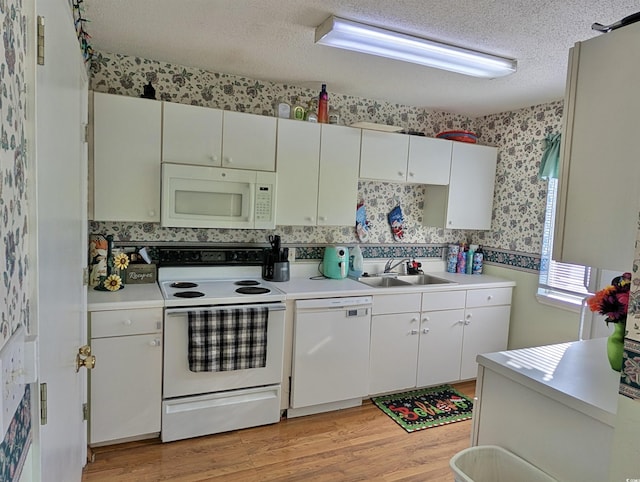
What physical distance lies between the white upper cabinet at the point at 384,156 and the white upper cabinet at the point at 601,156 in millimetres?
1943

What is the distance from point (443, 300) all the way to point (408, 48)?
1.93 meters

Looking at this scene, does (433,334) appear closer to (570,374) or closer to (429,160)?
(429,160)

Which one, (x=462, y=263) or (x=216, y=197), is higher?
(x=216, y=197)

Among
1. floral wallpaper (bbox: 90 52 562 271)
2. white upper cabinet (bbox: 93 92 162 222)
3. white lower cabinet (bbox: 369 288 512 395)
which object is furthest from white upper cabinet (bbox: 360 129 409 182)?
white upper cabinet (bbox: 93 92 162 222)

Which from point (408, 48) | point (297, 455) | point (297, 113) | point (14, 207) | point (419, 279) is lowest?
point (297, 455)

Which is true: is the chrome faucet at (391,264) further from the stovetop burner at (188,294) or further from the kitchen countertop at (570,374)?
the kitchen countertop at (570,374)

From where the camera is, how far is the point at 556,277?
11.5 feet

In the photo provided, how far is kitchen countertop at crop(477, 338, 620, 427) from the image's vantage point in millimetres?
1357

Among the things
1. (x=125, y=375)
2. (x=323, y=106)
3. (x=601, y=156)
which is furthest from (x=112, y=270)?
(x=601, y=156)

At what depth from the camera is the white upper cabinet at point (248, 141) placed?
2.88 metres

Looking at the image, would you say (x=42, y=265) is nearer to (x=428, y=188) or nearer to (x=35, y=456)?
(x=35, y=456)

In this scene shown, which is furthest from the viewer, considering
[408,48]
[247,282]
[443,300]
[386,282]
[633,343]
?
[386,282]

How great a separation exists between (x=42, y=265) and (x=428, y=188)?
3.52m

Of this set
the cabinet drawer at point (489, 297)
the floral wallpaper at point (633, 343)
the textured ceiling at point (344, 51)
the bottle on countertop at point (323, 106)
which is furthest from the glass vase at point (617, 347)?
the bottle on countertop at point (323, 106)
